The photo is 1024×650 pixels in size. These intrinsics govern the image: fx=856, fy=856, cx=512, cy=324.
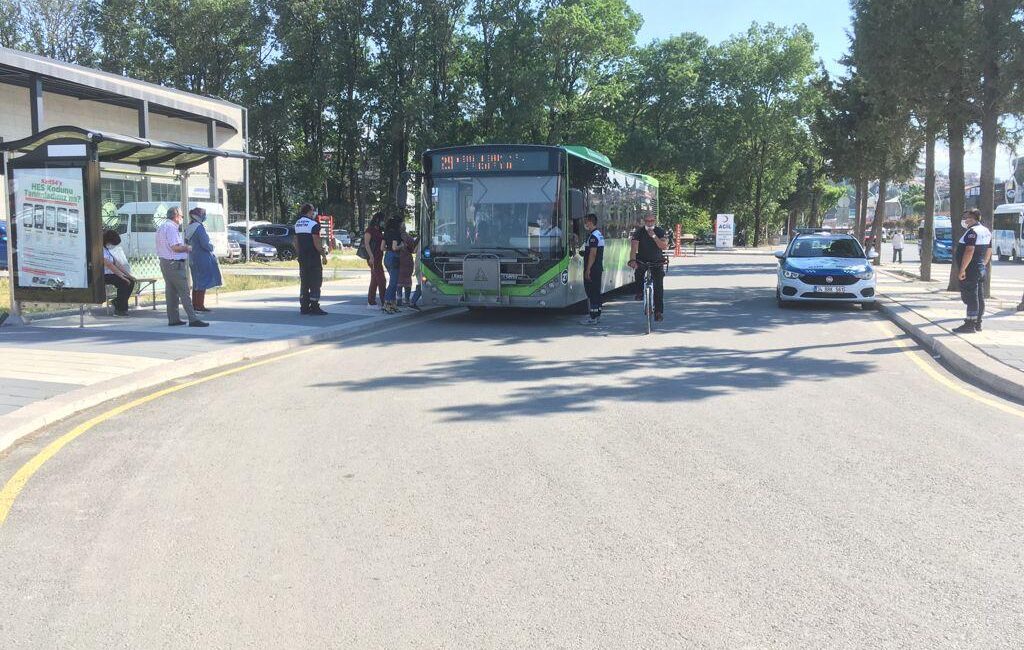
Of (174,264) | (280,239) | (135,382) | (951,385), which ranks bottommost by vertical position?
(951,385)

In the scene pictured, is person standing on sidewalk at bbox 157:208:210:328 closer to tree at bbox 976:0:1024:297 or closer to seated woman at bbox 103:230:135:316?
seated woman at bbox 103:230:135:316

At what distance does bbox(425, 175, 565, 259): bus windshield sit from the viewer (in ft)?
46.1

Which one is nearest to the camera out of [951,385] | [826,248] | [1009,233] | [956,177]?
[951,385]

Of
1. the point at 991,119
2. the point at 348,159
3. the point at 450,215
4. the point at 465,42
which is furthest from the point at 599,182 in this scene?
the point at 348,159

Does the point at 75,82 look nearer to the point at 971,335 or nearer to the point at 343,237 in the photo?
the point at 971,335

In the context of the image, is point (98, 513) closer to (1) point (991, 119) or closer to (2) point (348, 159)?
Answer: (1) point (991, 119)

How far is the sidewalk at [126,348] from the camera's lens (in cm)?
781

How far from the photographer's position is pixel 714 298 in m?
19.8

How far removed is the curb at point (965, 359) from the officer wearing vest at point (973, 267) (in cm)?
44

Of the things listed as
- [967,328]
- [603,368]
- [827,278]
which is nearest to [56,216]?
[603,368]

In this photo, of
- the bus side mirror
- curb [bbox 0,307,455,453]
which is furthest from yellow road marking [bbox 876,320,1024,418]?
curb [bbox 0,307,455,453]

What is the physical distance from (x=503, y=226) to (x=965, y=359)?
7217mm

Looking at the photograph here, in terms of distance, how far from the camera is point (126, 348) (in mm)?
10719

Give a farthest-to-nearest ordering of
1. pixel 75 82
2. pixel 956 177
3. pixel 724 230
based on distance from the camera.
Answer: pixel 724 230 < pixel 75 82 < pixel 956 177
